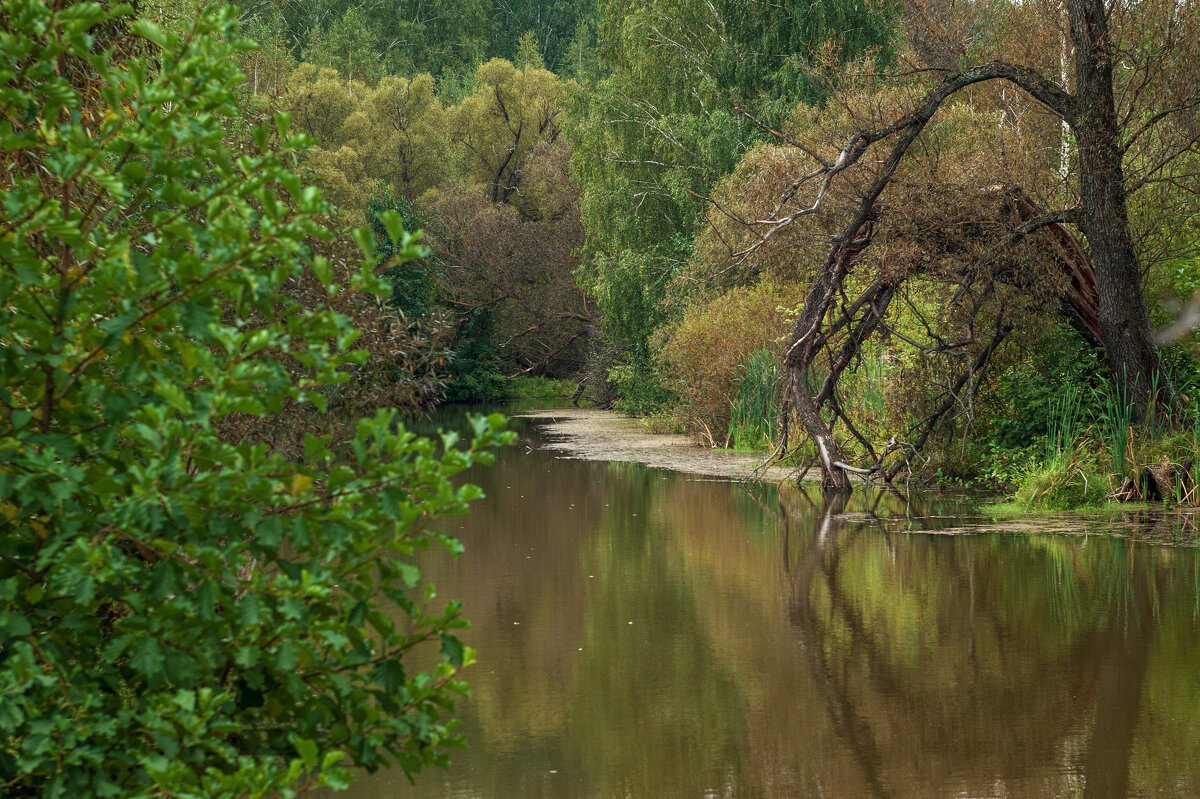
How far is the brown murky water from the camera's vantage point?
209 inches

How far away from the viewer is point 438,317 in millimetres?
10492

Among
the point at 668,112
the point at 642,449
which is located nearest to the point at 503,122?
the point at 668,112

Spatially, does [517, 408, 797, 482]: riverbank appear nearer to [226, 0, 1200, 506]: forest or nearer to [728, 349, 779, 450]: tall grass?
[728, 349, 779, 450]: tall grass

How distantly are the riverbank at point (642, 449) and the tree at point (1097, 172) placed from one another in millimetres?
2953

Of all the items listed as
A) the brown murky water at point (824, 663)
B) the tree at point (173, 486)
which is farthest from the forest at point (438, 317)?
the brown murky water at point (824, 663)

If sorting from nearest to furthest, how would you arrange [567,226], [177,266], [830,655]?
[177,266] < [830,655] < [567,226]

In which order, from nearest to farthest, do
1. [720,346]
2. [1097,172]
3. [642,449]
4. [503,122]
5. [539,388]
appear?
[1097,172] < [642,449] < [720,346] < [539,388] < [503,122]

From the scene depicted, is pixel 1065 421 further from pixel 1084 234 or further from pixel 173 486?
pixel 173 486

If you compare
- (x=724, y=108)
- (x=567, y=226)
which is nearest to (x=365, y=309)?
(x=724, y=108)

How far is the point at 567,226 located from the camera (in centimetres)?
4047

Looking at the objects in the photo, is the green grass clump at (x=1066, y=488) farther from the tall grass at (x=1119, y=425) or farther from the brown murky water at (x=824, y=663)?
the brown murky water at (x=824, y=663)

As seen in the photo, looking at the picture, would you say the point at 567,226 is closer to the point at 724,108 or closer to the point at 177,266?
the point at 724,108

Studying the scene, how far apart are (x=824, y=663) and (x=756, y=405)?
13490 mm

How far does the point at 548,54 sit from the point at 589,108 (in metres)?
31.7
